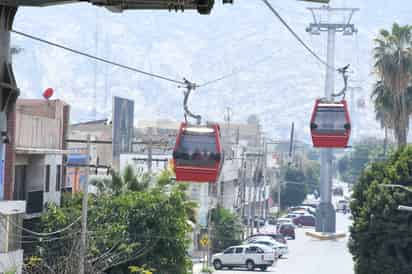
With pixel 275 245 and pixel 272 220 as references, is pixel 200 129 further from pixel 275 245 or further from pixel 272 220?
pixel 272 220

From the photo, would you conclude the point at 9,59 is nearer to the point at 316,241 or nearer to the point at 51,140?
the point at 51,140

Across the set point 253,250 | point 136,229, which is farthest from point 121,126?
point 136,229

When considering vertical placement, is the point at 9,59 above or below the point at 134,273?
above

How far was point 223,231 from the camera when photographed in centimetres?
8719

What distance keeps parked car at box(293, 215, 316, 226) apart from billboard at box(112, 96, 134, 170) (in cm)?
4639

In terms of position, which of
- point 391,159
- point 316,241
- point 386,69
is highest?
point 386,69

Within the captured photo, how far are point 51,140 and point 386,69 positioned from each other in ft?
84.8

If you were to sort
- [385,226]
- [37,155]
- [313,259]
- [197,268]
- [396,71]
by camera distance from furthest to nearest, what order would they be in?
1. [313,259]
2. [197,268]
3. [396,71]
4. [385,226]
5. [37,155]

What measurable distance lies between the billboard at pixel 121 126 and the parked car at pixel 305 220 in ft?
152

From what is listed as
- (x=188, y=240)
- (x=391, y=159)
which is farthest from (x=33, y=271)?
(x=391, y=159)

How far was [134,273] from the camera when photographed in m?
45.9

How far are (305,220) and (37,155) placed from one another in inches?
3499

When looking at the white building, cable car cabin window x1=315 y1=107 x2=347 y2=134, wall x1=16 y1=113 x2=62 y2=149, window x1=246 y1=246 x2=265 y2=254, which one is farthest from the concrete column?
the white building

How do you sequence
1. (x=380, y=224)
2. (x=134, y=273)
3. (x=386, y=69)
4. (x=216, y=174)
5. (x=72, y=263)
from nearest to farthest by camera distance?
1. (x=216, y=174)
2. (x=72, y=263)
3. (x=134, y=273)
4. (x=380, y=224)
5. (x=386, y=69)
